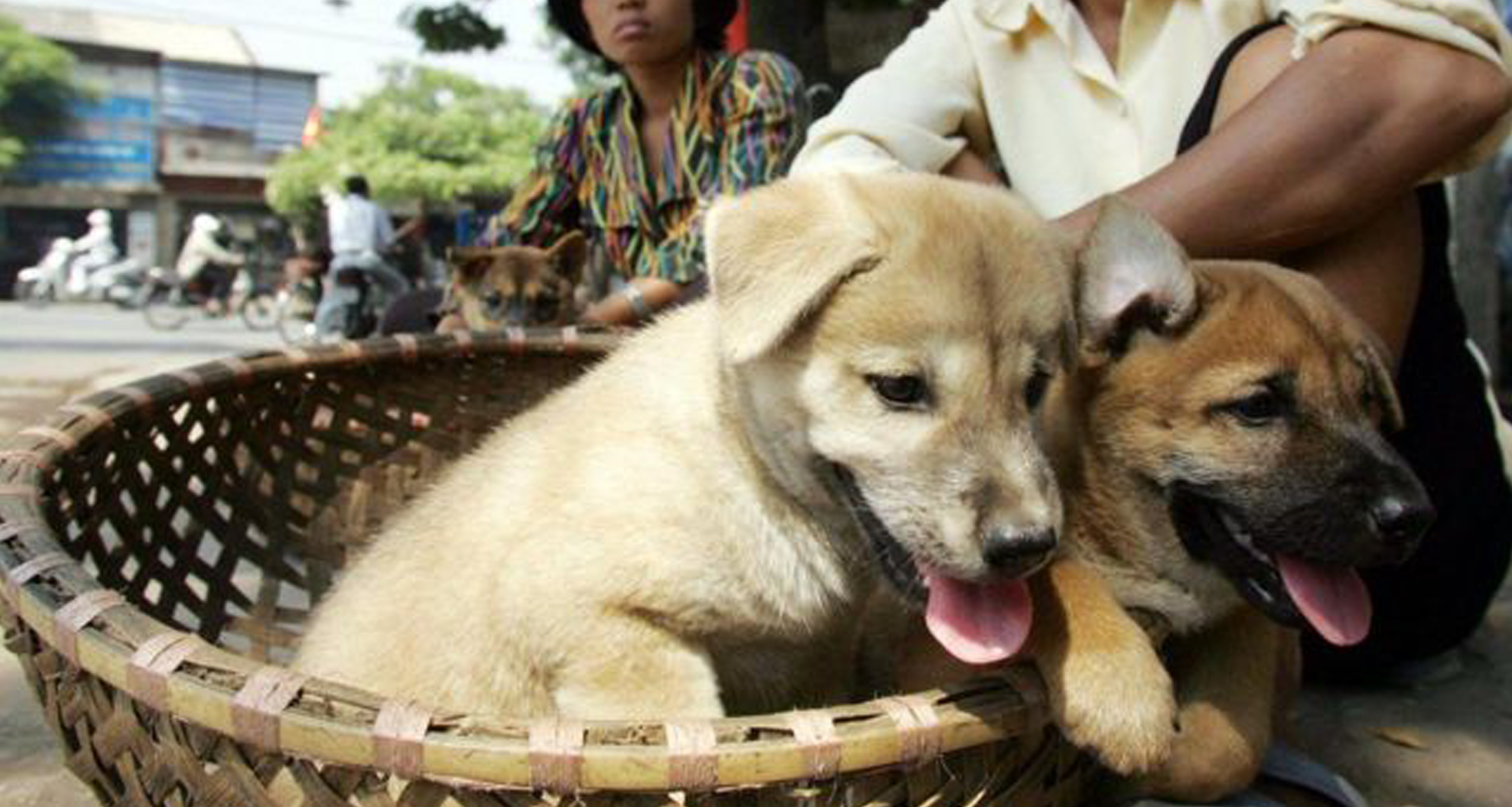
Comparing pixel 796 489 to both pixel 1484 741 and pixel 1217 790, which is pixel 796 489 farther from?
pixel 1484 741

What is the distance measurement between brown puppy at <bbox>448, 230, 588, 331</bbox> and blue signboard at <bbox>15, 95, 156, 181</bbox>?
160 ft

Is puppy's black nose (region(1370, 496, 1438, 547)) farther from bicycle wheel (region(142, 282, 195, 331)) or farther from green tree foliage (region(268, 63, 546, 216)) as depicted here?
green tree foliage (region(268, 63, 546, 216))

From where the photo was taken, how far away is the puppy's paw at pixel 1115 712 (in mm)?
1369

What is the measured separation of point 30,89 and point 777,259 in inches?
2235

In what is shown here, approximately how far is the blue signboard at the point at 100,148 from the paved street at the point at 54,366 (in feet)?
76.7

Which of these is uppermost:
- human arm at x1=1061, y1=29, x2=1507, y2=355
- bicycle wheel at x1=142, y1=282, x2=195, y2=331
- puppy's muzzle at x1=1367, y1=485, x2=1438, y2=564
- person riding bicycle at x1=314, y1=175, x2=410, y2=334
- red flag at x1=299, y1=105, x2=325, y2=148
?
red flag at x1=299, y1=105, x2=325, y2=148

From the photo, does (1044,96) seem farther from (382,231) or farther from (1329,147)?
(382,231)

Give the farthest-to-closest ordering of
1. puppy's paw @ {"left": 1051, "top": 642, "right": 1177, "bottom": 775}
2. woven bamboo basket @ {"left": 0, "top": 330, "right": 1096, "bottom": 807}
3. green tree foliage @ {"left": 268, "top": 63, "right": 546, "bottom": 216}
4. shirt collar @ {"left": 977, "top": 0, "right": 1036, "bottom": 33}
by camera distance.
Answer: green tree foliage @ {"left": 268, "top": 63, "right": 546, "bottom": 216} → shirt collar @ {"left": 977, "top": 0, "right": 1036, "bottom": 33} → puppy's paw @ {"left": 1051, "top": 642, "right": 1177, "bottom": 775} → woven bamboo basket @ {"left": 0, "top": 330, "right": 1096, "bottom": 807}

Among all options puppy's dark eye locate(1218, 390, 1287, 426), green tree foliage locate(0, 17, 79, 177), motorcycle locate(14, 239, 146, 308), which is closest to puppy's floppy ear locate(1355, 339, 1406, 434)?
puppy's dark eye locate(1218, 390, 1287, 426)

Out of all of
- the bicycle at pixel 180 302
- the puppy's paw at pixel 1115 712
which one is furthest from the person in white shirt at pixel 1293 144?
the bicycle at pixel 180 302

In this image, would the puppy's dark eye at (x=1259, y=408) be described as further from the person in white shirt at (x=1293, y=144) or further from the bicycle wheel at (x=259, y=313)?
the bicycle wheel at (x=259, y=313)

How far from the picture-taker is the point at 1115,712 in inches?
54.1

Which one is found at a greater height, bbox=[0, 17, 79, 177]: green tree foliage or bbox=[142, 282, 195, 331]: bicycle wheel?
bbox=[0, 17, 79, 177]: green tree foliage

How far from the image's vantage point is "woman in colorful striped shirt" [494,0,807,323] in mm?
3629
